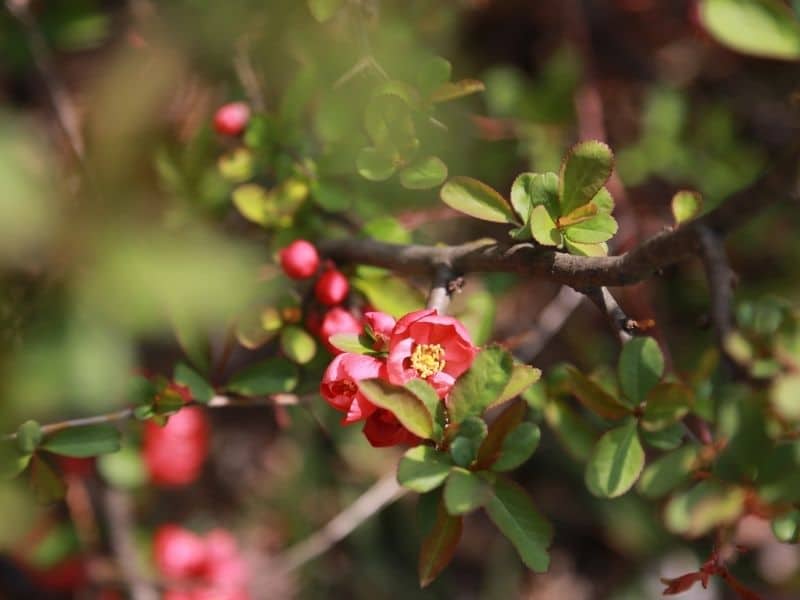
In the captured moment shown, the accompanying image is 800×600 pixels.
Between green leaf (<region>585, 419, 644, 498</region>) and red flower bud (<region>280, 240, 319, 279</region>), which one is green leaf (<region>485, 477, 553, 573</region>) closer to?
green leaf (<region>585, 419, 644, 498</region>)

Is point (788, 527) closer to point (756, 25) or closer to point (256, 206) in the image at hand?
point (756, 25)

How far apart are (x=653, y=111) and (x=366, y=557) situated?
111 cm

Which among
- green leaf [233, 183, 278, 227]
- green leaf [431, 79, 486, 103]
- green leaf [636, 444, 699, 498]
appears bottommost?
green leaf [636, 444, 699, 498]

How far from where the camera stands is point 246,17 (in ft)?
4.63

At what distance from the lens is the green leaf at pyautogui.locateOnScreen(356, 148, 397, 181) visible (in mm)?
1007

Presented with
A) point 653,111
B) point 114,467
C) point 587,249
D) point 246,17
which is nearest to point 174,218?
point 246,17

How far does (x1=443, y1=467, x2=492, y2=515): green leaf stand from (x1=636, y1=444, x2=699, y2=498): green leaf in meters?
0.30

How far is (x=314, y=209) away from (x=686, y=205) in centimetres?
56

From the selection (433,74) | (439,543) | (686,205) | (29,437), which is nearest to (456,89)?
(433,74)

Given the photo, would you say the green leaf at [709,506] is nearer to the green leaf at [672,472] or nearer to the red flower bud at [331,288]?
the green leaf at [672,472]

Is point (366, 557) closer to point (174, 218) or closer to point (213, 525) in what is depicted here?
point (213, 525)

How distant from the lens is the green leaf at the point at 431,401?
2.50 feet

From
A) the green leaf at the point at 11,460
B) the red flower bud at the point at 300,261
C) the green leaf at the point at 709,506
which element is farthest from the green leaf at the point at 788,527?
the green leaf at the point at 11,460

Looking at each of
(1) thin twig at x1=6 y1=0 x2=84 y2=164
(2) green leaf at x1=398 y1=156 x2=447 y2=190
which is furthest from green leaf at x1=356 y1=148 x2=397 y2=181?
(1) thin twig at x1=6 y1=0 x2=84 y2=164
